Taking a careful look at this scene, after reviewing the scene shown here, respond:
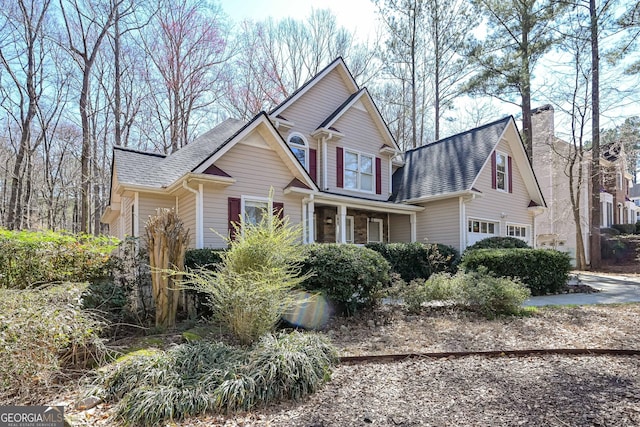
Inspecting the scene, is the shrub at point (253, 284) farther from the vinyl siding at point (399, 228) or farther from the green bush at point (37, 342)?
the vinyl siding at point (399, 228)

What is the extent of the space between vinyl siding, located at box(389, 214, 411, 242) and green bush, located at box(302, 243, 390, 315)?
7.86m

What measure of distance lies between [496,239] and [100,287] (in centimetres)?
1222

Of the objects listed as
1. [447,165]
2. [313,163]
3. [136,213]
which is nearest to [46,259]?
[136,213]

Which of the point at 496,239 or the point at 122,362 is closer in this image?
the point at 122,362

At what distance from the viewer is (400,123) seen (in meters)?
24.1

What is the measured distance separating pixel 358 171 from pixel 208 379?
36.8 feet

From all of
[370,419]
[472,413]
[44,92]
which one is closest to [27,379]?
[370,419]

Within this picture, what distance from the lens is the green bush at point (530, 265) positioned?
9414mm

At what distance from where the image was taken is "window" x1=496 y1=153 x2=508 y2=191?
14555 millimetres

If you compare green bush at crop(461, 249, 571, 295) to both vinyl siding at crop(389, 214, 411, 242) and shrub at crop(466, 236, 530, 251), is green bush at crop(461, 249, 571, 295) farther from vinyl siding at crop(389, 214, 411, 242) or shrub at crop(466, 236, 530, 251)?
vinyl siding at crop(389, 214, 411, 242)

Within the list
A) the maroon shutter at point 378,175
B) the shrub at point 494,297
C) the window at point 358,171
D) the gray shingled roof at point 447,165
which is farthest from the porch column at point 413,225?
the shrub at point 494,297

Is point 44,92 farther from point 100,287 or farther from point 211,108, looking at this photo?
point 100,287

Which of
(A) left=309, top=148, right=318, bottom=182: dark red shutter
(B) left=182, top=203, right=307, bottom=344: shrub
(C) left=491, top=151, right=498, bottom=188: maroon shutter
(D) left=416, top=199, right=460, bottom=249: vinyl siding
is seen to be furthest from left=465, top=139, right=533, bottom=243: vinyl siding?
(B) left=182, top=203, right=307, bottom=344: shrub

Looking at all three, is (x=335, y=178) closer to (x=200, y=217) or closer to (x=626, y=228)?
(x=200, y=217)
